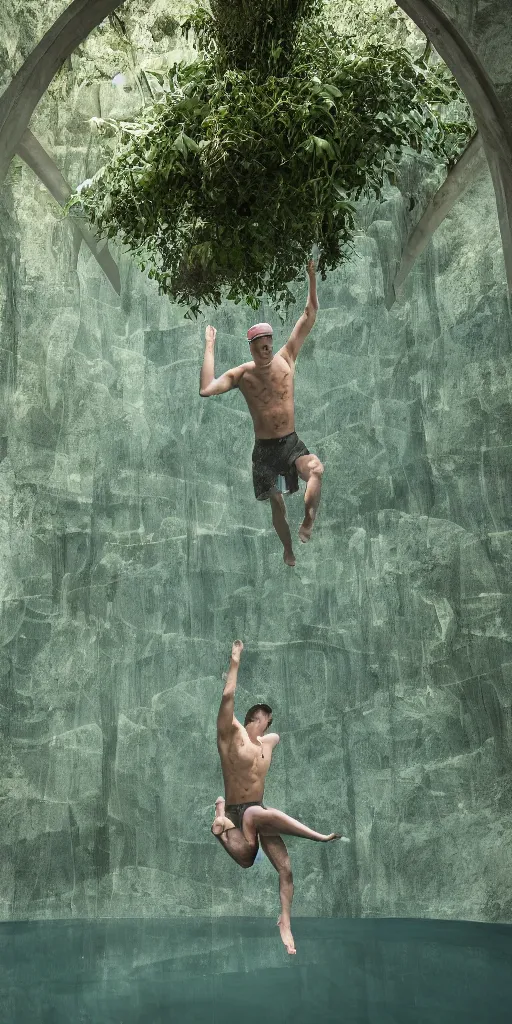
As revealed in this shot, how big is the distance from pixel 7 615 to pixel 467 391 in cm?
327

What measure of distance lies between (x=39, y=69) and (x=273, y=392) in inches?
88.1

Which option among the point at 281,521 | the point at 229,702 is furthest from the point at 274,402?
the point at 229,702

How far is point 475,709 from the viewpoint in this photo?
6.73 meters

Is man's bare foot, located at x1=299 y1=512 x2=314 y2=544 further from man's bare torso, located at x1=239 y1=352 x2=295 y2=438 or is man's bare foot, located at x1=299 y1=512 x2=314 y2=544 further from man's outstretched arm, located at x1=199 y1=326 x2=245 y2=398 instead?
man's outstretched arm, located at x1=199 y1=326 x2=245 y2=398

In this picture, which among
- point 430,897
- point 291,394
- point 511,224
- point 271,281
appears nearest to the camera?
point 511,224

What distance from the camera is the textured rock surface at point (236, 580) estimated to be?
6723 mm

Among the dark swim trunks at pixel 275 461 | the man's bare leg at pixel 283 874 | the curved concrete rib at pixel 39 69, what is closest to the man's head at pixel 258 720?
the man's bare leg at pixel 283 874

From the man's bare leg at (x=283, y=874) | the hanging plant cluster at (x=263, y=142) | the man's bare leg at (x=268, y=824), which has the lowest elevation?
the man's bare leg at (x=283, y=874)

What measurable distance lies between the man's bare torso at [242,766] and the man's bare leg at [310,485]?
3.75 ft

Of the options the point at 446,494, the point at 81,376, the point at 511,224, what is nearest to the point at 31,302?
the point at 81,376

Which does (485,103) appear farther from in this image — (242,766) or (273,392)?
(242,766)

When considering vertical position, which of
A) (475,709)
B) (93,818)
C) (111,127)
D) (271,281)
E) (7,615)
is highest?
(111,127)

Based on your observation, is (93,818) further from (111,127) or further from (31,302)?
(111,127)

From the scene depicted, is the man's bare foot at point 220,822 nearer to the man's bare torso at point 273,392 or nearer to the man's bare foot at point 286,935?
the man's bare foot at point 286,935
